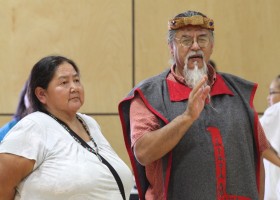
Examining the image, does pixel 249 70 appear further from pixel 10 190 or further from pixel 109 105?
pixel 10 190

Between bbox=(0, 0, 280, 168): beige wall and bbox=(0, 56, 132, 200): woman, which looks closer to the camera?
bbox=(0, 56, 132, 200): woman

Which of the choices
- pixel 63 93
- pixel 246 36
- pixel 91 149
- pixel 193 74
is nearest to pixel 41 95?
pixel 63 93

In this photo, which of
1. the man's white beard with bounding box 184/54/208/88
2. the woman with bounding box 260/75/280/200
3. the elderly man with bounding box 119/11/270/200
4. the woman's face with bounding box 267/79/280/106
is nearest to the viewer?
the elderly man with bounding box 119/11/270/200

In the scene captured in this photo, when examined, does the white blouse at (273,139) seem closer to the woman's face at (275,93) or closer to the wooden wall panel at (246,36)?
the woman's face at (275,93)

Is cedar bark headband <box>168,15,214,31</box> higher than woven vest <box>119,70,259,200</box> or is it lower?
higher

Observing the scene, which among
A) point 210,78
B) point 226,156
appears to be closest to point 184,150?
point 226,156

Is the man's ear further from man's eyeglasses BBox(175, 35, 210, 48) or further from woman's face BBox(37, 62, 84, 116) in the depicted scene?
man's eyeglasses BBox(175, 35, 210, 48)

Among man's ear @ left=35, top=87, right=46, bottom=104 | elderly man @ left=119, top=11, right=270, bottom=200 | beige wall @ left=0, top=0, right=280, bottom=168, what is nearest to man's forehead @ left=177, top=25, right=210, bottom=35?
elderly man @ left=119, top=11, right=270, bottom=200

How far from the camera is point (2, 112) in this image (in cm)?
504

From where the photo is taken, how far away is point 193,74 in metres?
2.28

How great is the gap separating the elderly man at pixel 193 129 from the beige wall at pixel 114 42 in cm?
272

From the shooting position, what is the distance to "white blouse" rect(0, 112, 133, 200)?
2309 mm

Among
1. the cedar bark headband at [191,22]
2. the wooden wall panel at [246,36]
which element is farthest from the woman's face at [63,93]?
the wooden wall panel at [246,36]

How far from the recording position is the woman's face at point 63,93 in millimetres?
2547
